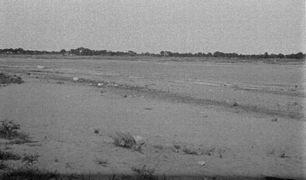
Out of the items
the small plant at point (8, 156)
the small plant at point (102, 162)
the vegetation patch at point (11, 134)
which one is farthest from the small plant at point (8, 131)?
the small plant at point (102, 162)

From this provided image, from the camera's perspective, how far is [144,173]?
673 cm

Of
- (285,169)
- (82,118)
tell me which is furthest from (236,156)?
(82,118)

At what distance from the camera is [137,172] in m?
6.81

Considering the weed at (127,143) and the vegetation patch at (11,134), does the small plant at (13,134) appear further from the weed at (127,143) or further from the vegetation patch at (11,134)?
the weed at (127,143)

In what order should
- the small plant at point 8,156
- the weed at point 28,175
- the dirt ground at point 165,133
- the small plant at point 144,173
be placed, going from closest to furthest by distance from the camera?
the weed at point 28,175 < the small plant at point 144,173 < the small plant at point 8,156 < the dirt ground at point 165,133

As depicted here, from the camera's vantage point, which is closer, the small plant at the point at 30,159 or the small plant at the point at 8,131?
the small plant at the point at 30,159

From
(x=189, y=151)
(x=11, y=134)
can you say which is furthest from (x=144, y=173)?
(x=11, y=134)

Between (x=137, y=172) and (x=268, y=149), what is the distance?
12.2ft

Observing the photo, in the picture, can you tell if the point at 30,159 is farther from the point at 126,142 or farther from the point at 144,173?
the point at 126,142

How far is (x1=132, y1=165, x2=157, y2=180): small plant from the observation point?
21.2 ft

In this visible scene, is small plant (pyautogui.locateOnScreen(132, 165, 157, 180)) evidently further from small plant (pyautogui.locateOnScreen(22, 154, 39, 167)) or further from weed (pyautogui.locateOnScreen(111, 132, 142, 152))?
small plant (pyautogui.locateOnScreen(22, 154, 39, 167))

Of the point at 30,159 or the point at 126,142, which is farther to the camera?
the point at 126,142

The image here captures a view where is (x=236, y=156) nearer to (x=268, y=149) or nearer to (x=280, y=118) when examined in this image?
(x=268, y=149)

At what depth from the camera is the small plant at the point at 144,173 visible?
6.48 meters
